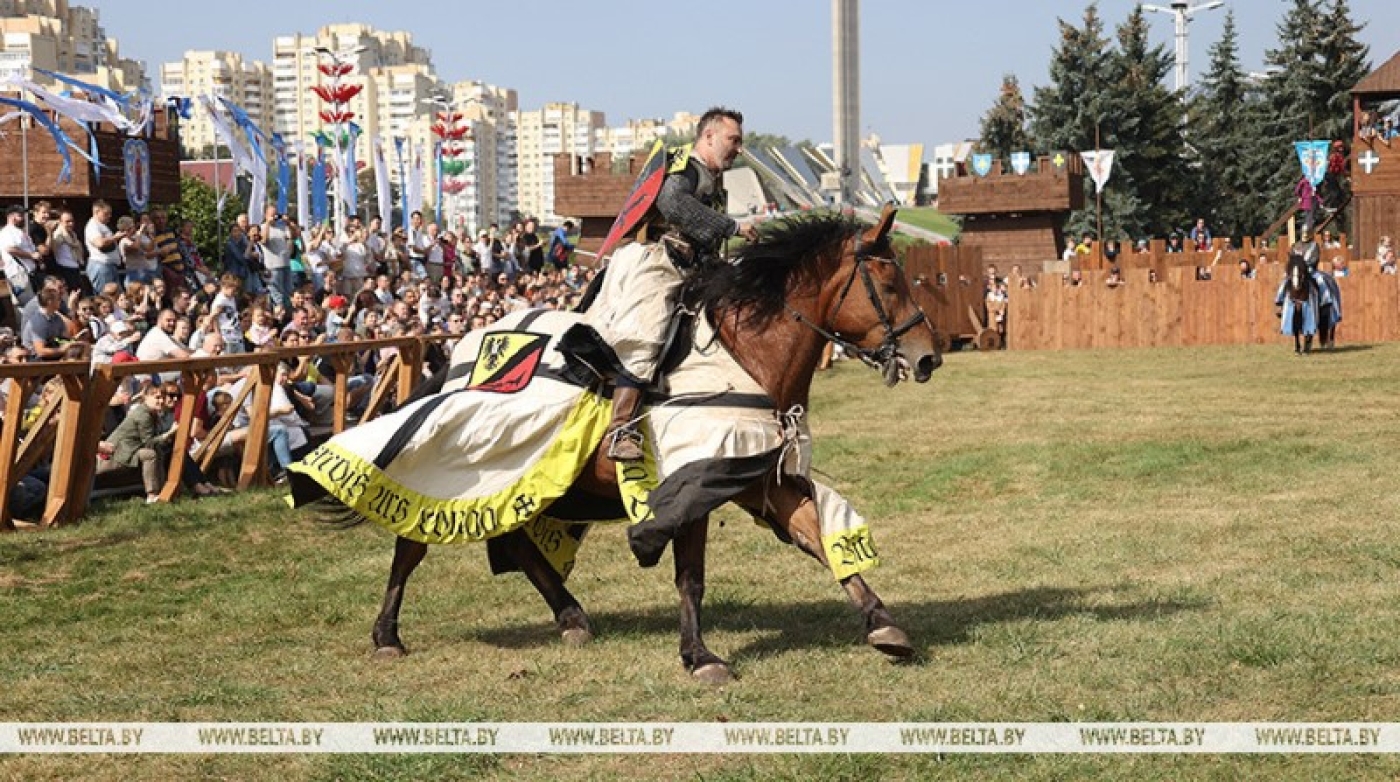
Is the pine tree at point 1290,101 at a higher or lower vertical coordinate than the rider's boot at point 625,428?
higher

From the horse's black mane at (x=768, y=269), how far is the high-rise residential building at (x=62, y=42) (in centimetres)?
14135

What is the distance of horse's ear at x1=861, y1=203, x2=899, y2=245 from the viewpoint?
7234 millimetres

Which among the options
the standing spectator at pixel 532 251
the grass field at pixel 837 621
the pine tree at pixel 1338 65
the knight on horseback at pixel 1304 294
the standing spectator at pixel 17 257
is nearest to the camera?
the grass field at pixel 837 621

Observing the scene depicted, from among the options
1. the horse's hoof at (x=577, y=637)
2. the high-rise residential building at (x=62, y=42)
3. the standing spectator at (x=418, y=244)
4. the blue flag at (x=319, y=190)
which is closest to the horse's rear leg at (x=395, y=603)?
the horse's hoof at (x=577, y=637)

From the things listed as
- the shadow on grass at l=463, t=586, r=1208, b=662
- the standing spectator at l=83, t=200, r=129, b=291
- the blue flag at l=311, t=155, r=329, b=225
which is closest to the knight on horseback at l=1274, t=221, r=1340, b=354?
the blue flag at l=311, t=155, r=329, b=225

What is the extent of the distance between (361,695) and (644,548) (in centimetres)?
132

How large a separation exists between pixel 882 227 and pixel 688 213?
858 millimetres

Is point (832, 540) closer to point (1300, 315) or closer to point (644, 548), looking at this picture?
point (644, 548)

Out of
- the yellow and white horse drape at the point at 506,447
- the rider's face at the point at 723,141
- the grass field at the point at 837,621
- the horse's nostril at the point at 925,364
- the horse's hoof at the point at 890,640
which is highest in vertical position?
the rider's face at the point at 723,141

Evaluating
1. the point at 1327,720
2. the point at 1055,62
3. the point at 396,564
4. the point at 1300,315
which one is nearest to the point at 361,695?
the point at 396,564

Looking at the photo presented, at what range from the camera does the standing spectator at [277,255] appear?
21109 mm

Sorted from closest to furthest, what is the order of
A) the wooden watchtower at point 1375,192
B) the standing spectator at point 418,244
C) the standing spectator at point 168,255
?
the standing spectator at point 168,255, the standing spectator at point 418,244, the wooden watchtower at point 1375,192

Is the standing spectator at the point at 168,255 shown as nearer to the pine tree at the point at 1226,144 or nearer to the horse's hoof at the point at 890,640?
the horse's hoof at the point at 890,640

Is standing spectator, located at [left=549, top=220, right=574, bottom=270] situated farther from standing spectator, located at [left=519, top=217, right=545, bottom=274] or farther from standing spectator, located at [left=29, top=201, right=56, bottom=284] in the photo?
standing spectator, located at [left=29, top=201, right=56, bottom=284]
